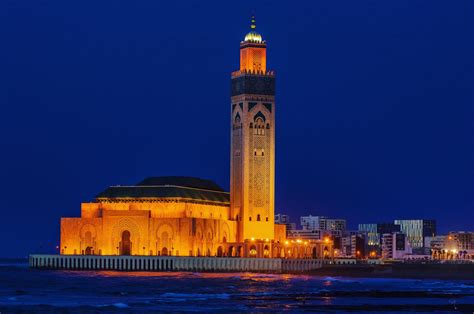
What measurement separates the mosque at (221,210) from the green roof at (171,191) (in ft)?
0.36

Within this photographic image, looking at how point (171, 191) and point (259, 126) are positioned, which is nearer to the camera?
point (171, 191)

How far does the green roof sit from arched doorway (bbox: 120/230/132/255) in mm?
4664

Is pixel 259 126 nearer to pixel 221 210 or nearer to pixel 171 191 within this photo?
pixel 221 210

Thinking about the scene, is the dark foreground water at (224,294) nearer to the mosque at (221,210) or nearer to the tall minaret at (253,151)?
the mosque at (221,210)

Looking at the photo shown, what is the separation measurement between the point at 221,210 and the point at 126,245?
12627 mm

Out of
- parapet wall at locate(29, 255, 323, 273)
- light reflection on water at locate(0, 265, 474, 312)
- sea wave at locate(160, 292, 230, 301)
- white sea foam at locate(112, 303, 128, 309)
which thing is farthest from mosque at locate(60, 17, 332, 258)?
white sea foam at locate(112, 303, 128, 309)

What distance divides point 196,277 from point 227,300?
3738 centimetres

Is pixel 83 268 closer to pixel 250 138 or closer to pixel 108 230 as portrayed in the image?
pixel 108 230

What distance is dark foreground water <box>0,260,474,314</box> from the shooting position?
2896 inches

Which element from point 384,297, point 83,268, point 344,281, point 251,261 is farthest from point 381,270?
point 384,297

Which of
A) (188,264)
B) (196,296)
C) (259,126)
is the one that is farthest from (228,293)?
(259,126)

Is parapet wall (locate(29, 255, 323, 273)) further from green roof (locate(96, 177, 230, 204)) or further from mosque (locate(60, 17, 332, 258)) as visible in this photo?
green roof (locate(96, 177, 230, 204))

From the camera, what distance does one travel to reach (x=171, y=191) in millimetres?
139500

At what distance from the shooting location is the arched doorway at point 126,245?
13838cm
